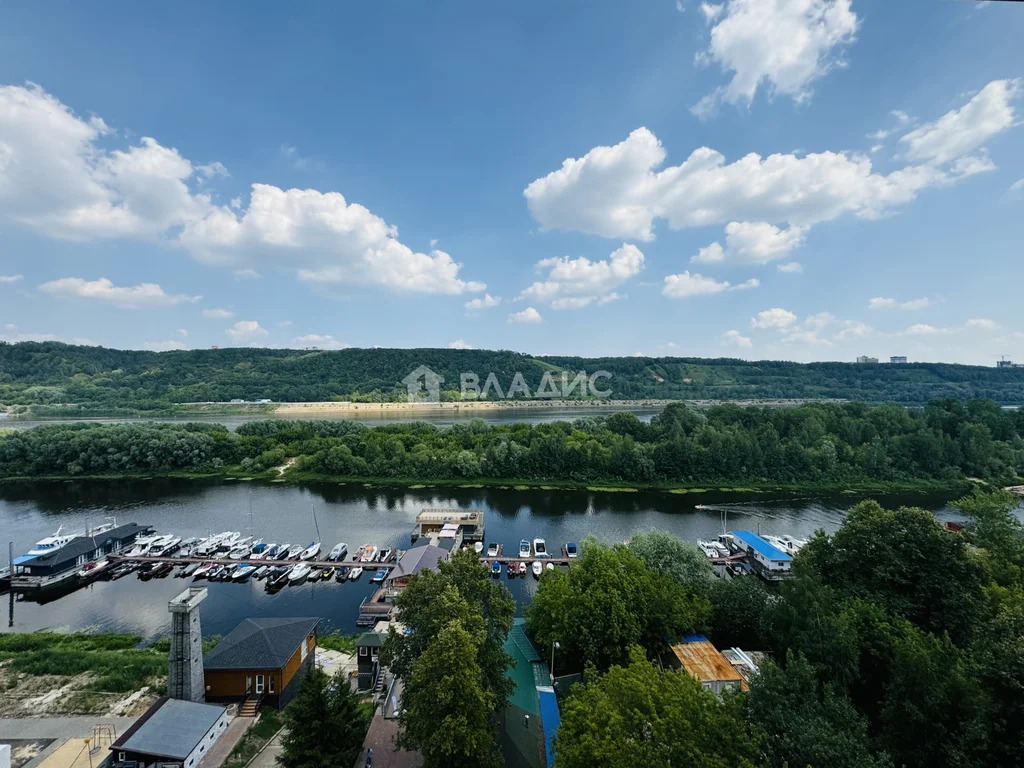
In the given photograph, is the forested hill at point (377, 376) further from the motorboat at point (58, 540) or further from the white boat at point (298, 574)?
the white boat at point (298, 574)

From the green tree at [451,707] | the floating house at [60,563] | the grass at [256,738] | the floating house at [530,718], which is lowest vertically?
the floating house at [60,563]

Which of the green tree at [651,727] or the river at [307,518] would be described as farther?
the river at [307,518]

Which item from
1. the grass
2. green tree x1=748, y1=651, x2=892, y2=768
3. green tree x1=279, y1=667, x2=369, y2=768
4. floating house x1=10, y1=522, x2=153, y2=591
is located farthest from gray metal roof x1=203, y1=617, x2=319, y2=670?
floating house x1=10, y1=522, x2=153, y2=591

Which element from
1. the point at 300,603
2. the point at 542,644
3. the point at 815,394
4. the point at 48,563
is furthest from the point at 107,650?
the point at 815,394

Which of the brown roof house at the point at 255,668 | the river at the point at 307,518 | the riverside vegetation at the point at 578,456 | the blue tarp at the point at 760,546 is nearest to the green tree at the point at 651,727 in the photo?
the brown roof house at the point at 255,668

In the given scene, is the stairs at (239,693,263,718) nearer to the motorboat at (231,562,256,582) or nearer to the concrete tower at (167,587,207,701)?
the concrete tower at (167,587,207,701)

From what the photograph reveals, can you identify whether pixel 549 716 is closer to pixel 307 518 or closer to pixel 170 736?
pixel 170 736

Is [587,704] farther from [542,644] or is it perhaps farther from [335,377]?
[335,377]
